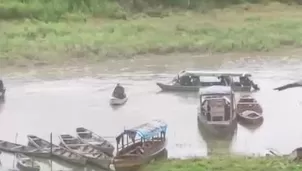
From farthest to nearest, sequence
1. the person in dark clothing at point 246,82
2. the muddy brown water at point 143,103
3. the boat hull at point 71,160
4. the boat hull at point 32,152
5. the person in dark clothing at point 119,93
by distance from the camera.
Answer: the person in dark clothing at point 246,82 → the person in dark clothing at point 119,93 → the muddy brown water at point 143,103 → the boat hull at point 32,152 → the boat hull at point 71,160

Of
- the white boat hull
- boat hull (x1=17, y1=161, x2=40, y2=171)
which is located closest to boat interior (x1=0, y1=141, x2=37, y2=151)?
boat hull (x1=17, y1=161, x2=40, y2=171)

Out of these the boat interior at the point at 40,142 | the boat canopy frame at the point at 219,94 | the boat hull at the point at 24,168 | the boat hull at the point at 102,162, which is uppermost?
the boat canopy frame at the point at 219,94

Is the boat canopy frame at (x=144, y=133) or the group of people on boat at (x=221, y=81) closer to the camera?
the boat canopy frame at (x=144, y=133)

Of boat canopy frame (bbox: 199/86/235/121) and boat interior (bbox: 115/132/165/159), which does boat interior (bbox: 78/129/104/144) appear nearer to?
boat interior (bbox: 115/132/165/159)

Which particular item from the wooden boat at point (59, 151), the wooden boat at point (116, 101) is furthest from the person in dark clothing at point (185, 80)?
the wooden boat at point (59, 151)

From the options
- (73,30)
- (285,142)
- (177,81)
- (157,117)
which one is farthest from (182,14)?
(285,142)

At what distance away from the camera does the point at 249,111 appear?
15.2 metres

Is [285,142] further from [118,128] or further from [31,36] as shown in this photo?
[31,36]

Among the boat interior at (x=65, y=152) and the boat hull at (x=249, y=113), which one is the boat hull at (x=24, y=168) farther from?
the boat hull at (x=249, y=113)

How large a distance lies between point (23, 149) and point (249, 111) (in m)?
4.83

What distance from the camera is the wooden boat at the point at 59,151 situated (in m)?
12.1

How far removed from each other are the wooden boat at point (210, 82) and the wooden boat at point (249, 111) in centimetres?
144

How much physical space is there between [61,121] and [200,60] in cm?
741

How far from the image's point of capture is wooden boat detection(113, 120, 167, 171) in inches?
459
